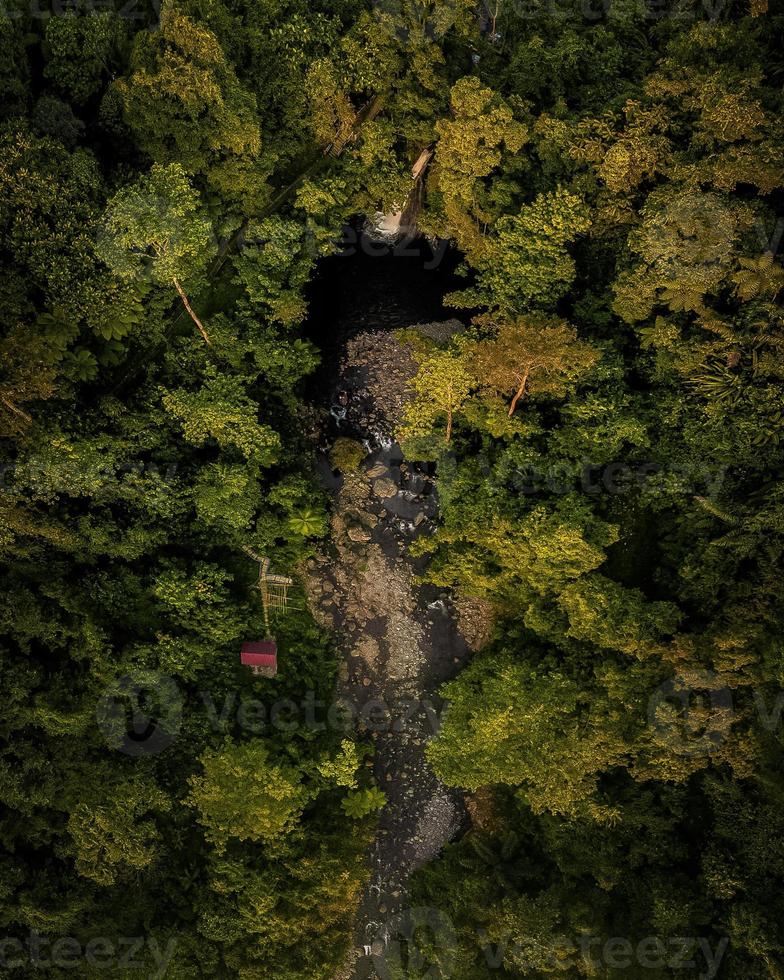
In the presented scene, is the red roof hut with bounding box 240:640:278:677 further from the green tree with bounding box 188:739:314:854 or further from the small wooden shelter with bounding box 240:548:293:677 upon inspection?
the green tree with bounding box 188:739:314:854

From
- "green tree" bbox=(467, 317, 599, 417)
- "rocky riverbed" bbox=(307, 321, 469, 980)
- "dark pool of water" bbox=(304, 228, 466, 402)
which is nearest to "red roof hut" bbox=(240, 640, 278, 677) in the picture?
"rocky riverbed" bbox=(307, 321, 469, 980)

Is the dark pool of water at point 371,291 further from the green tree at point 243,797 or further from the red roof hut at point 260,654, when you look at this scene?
the green tree at point 243,797

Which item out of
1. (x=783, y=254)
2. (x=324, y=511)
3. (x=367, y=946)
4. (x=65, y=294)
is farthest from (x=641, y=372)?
(x=367, y=946)

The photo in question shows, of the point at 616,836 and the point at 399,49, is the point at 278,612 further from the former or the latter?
the point at 399,49

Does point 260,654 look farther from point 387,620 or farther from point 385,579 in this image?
point 385,579

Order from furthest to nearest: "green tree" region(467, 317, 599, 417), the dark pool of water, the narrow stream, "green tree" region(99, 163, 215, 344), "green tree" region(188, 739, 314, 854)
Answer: the dark pool of water, the narrow stream, "green tree" region(188, 739, 314, 854), "green tree" region(467, 317, 599, 417), "green tree" region(99, 163, 215, 344)

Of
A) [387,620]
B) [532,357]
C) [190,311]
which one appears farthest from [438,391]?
[387,620]
